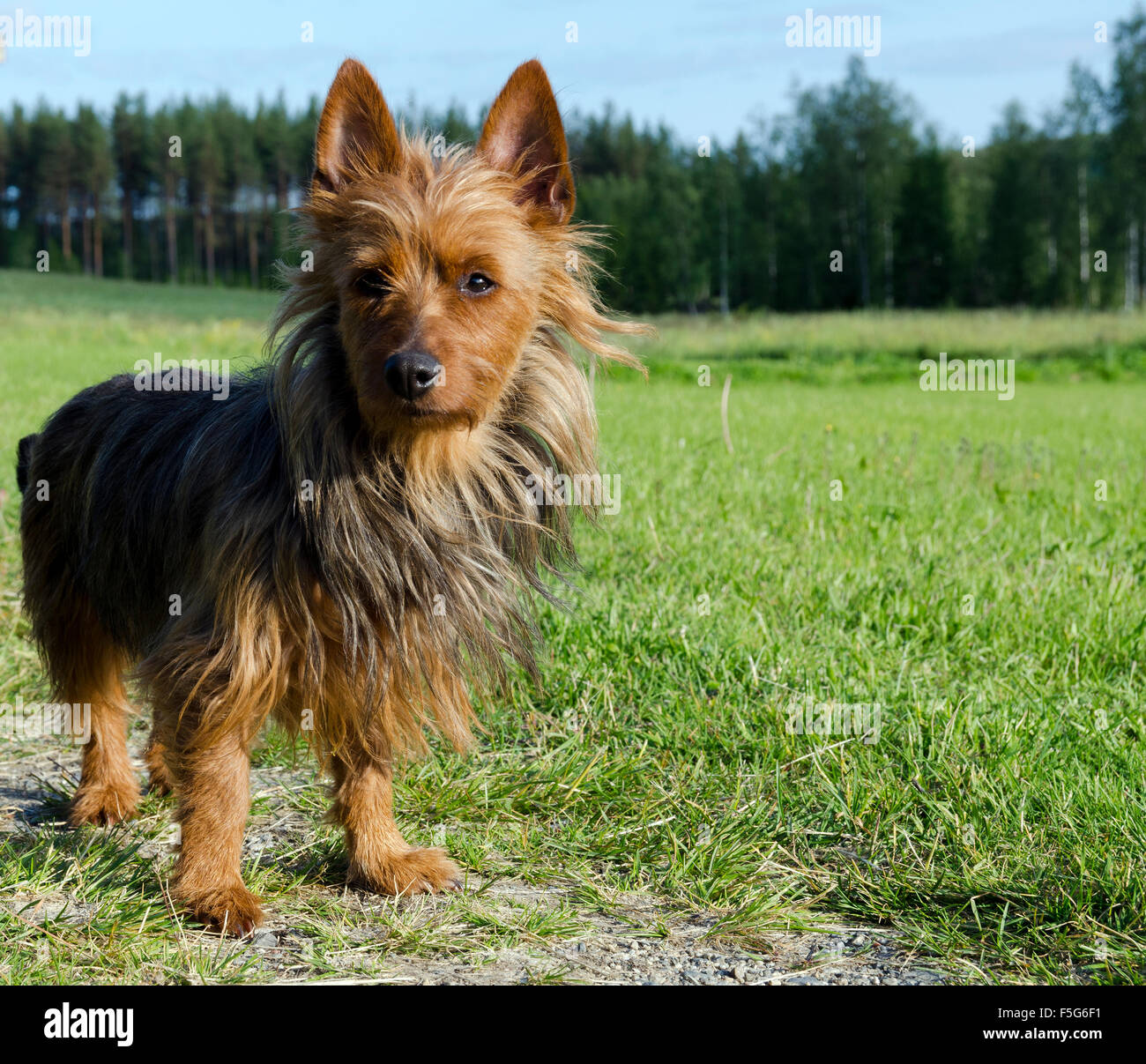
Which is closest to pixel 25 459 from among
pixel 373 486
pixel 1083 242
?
pixel 373 486

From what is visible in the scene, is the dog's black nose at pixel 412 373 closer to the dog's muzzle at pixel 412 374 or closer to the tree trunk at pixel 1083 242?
the dog's muzzle at pixel 412 374

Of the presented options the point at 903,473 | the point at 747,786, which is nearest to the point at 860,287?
the point at 903,473

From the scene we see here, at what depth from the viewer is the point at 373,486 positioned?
9.32 feet

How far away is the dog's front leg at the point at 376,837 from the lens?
3.09 m

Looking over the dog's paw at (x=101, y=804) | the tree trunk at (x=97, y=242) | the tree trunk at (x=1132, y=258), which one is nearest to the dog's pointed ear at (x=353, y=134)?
the dog's paw at (x=101, y=804)

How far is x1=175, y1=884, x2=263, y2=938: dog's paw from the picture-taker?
2.80 metres

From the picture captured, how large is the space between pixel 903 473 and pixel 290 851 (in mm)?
6508

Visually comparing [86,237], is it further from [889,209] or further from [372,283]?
[372,283]

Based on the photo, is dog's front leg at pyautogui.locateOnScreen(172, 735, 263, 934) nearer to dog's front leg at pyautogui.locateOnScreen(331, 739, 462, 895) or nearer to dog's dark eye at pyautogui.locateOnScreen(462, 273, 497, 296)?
dog's front leg at pyautogui.locateOnScreen(331, 739, 462, 895)

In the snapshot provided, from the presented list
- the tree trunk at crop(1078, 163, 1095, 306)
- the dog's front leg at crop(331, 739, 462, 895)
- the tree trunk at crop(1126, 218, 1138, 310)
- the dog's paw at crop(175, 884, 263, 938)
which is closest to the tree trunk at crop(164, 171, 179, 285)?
the tree trunk at crop(1078, 163, 1095, 306)

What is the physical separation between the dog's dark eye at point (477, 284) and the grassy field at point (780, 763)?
2.36 feet

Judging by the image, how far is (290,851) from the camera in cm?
329
